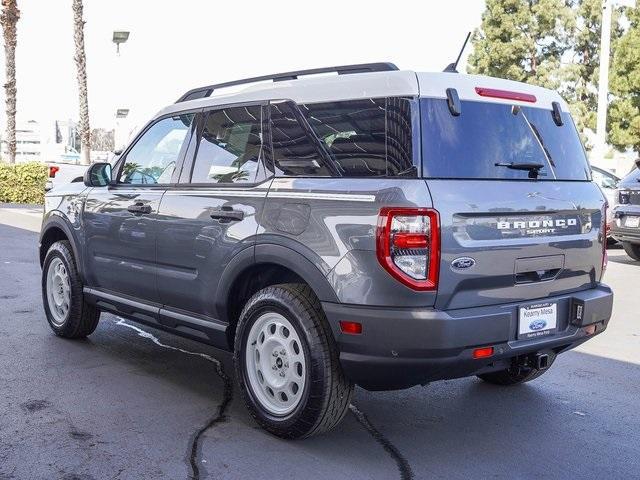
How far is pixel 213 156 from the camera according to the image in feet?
15.9

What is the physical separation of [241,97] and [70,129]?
111 m

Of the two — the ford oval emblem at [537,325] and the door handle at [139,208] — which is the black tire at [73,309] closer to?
the door handle at [139,208]

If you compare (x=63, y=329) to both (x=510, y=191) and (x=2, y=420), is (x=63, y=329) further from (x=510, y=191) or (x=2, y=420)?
(x=510, y=191)

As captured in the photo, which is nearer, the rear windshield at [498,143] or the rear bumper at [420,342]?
the rear bumper at [420,342]

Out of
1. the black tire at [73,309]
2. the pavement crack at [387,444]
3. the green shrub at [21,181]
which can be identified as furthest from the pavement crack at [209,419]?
the green shrub at [21,181]

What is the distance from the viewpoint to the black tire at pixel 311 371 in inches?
152

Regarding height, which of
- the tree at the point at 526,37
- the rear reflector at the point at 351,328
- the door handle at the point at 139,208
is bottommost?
the rear reflector at the point at 351,328

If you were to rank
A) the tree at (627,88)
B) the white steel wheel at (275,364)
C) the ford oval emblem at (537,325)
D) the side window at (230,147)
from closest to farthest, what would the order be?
the ford oval emblem at (537,325) → the white steel wheel at (275,364) → the side window at (230,147) → the tree at (627,88)

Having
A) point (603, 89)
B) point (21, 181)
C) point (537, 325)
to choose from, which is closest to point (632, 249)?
point (603, 89)

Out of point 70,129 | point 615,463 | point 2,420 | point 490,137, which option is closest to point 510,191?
point 490,137

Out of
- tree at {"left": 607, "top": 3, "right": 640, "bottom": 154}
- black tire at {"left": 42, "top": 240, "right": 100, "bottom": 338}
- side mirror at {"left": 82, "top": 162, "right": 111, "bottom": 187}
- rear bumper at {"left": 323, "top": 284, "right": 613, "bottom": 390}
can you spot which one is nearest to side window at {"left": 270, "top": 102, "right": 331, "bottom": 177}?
rear bumper at {"left": 323, "top": 284, "right": 613, "bottom": 390}

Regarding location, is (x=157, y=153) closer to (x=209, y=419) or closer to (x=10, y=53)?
(x=209, y=419)

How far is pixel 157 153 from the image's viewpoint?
213 inches

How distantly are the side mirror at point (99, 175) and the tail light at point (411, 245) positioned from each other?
2903 millimetres
